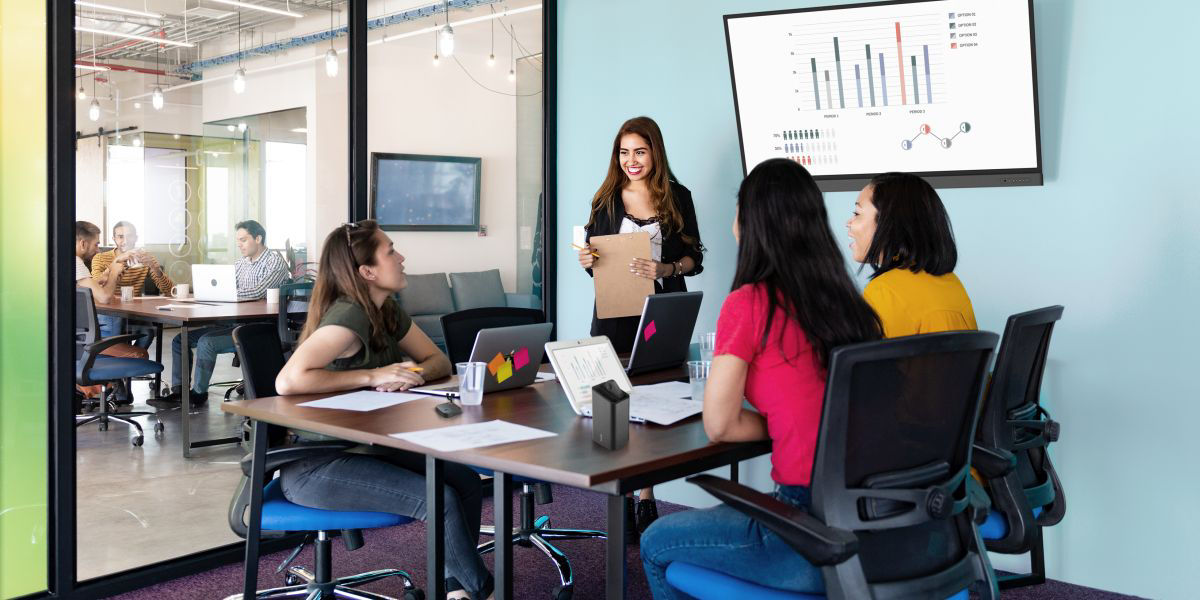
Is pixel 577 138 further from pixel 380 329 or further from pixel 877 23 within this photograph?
pixel 380 329

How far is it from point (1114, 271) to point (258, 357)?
2938 mm

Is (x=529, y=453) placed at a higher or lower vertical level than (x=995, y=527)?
higher

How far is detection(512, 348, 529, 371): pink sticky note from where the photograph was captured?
2945 mm

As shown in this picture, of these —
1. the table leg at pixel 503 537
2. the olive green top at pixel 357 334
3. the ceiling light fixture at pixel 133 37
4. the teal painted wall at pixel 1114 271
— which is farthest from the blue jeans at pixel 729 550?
the ceiling light fixture at pixel 133 37

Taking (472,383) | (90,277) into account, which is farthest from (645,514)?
(90,277)

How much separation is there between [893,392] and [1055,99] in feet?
7.82

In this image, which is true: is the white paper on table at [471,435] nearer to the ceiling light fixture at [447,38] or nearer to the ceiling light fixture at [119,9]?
the ceiling light fixture at [119,9]

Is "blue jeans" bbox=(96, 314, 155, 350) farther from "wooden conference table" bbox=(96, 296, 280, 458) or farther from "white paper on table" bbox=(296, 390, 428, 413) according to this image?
"white paper on table" bbox=(296, 390, 428, 413)

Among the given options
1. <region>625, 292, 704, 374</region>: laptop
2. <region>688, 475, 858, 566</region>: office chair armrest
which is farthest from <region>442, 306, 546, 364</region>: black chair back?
<region>688, 475, 858, 566</region>: office chair armrest

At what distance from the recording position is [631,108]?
492 centimetres

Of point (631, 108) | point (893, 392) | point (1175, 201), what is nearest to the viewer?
point (893, 392)

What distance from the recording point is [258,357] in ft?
9.87

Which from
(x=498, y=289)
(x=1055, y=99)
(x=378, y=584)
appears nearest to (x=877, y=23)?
(x=1055, y=99)

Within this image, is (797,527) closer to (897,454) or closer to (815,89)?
(897,454)
